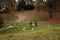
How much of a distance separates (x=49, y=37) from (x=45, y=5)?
12.1 m

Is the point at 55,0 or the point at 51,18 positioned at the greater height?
the point at 55,0

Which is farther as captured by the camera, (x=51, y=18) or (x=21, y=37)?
(x=51, y=18)

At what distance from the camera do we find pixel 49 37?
27.9 ft

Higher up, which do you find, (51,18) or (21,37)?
(21,37)

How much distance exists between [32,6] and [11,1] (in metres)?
6.14

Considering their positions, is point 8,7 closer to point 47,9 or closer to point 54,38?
point 47,9

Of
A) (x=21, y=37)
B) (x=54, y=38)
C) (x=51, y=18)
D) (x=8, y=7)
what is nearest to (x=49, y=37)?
(x=54, y=38)

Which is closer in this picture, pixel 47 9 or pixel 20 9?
pixel 47 9

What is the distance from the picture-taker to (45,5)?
20.3 metres

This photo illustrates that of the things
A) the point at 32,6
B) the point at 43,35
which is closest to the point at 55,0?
the point at 32,6

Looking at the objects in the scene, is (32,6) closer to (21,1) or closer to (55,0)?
(21,1)

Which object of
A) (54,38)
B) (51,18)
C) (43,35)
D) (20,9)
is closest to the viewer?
(54,38)

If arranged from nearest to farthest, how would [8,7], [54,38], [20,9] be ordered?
1. [54,38]
2. [8,7]
3. [20,9]

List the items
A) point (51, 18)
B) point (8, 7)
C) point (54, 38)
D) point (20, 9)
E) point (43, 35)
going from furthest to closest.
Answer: point (20, 9) → point (8, 7) → point (51, 18) → point (43, 35) → point (54, 38)
